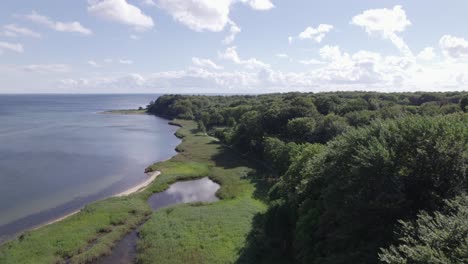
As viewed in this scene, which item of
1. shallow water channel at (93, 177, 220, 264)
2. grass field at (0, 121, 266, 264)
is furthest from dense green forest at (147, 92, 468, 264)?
shallow water channel at (93, 177, 220, 264)

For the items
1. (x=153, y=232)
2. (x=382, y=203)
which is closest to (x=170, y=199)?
(x=153, y=232)

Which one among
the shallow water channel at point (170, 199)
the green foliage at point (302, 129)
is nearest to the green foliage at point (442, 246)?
the shallow water channel at point (170, 199)

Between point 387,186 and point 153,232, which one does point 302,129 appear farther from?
point 387,186

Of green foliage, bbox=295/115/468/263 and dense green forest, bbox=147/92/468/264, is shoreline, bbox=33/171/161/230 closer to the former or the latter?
dense green forest, bbox=147/92/468/264

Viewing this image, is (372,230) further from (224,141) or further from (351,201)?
(224,141)

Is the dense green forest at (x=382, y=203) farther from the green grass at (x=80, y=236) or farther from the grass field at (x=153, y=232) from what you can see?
the green grass at (x=80, y=236)

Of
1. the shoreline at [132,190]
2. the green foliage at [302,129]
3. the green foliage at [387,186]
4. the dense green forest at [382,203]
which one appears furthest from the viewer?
the green foliage at [302,129]
